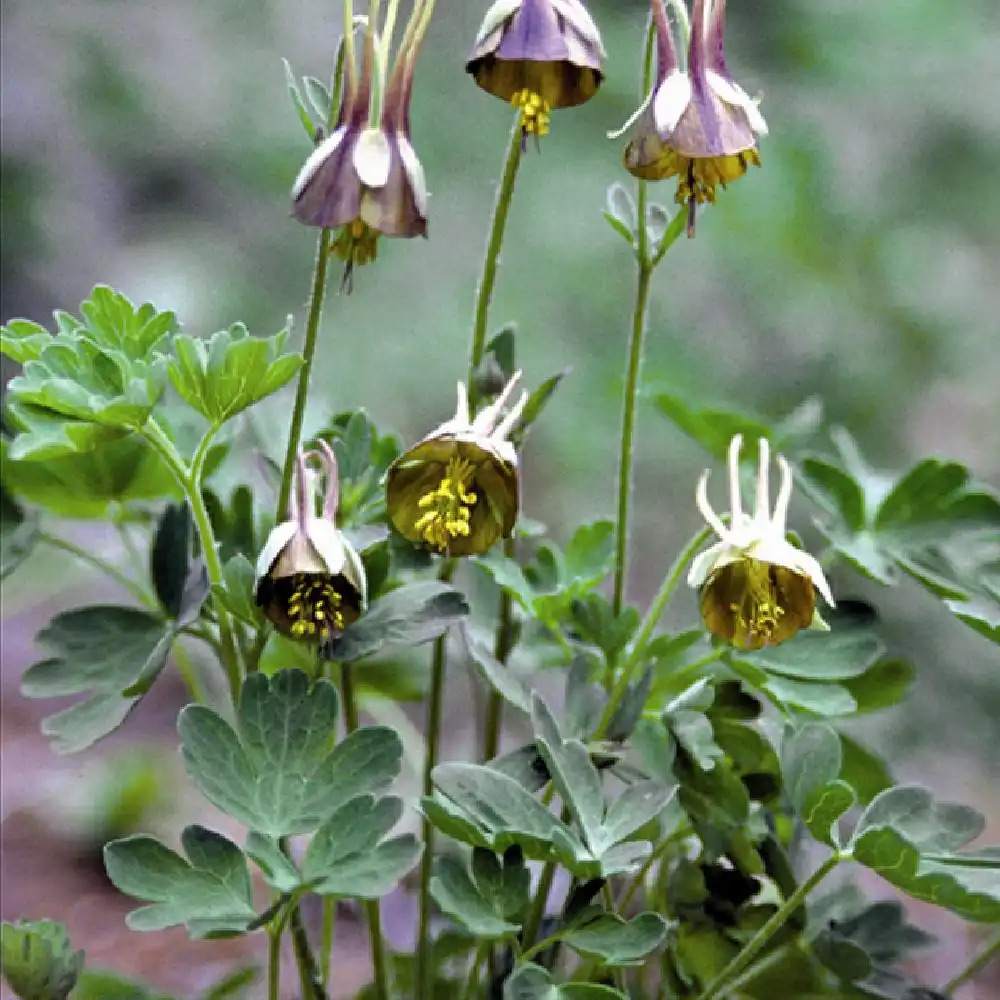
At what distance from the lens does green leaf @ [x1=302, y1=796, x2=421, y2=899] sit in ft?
2.00

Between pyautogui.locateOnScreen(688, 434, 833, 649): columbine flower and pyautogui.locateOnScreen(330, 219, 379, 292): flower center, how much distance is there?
21cm

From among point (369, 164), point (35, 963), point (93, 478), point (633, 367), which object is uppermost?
point (369, 164)

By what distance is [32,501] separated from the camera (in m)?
0.85

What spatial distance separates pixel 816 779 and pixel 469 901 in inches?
7.0

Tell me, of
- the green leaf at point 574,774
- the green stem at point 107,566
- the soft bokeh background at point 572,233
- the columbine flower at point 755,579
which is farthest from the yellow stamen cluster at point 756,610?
the soft bokeh background at point 572,233

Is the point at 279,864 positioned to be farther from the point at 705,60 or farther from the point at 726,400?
the point at 726,400

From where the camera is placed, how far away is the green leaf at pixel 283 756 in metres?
0.63

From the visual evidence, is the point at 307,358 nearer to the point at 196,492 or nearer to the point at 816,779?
the point at 196,492

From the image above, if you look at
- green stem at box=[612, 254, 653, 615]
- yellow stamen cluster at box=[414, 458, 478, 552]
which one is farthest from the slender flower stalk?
yellow stamen cluster at box=[414, 458, 478, 552]

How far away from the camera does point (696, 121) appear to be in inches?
25.4

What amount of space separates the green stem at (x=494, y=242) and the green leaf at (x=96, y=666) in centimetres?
22

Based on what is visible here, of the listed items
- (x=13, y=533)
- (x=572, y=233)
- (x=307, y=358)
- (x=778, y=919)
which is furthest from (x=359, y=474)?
(x=572, y=233)

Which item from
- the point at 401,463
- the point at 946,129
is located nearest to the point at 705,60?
the point at 401,463

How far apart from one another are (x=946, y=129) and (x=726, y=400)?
49cm
